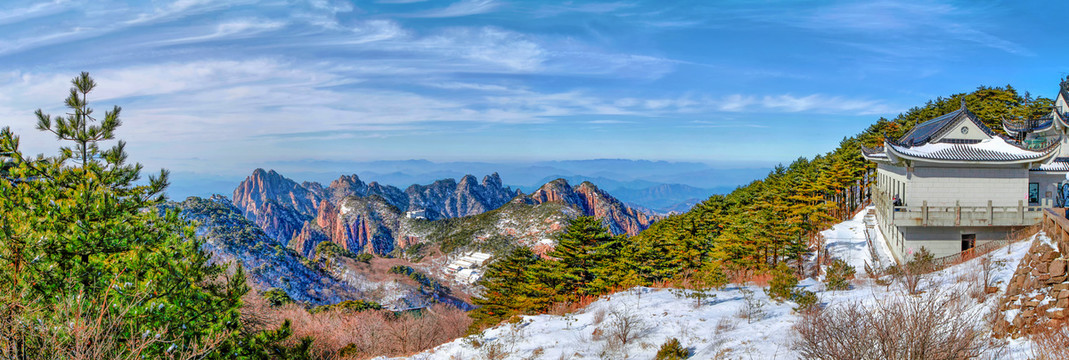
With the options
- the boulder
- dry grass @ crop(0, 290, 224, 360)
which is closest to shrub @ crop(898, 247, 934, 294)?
the boulder

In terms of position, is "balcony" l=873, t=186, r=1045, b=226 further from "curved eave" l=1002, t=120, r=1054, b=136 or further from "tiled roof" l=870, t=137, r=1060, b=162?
"curved eave" l=1002, t=120, r=1054, b=136

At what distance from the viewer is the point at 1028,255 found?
8.98 m

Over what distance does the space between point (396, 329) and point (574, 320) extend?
6598 mm

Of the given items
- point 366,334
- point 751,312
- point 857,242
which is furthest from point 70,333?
point 857,242

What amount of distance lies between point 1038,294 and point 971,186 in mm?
15017

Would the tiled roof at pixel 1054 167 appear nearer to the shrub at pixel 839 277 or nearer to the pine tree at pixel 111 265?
the shrub at pixel 839 277

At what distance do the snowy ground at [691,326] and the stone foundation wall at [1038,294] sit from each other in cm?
37

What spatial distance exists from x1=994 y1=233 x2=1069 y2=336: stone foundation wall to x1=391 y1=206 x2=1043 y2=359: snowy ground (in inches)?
14.6

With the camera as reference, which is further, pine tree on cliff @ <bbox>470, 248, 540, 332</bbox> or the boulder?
pine tree on cliff @ <bbox>470, 248, 540, 332</bbox>

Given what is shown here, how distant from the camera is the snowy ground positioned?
9.91 metres

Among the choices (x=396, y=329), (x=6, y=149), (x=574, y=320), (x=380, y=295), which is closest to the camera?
(x=6, y=149)

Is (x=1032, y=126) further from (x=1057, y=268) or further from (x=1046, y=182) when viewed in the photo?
(x=1057, y=268)

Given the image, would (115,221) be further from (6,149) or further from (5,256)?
(6,149)

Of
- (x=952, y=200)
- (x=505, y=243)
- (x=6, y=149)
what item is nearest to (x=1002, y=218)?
(x=952, y=200)
